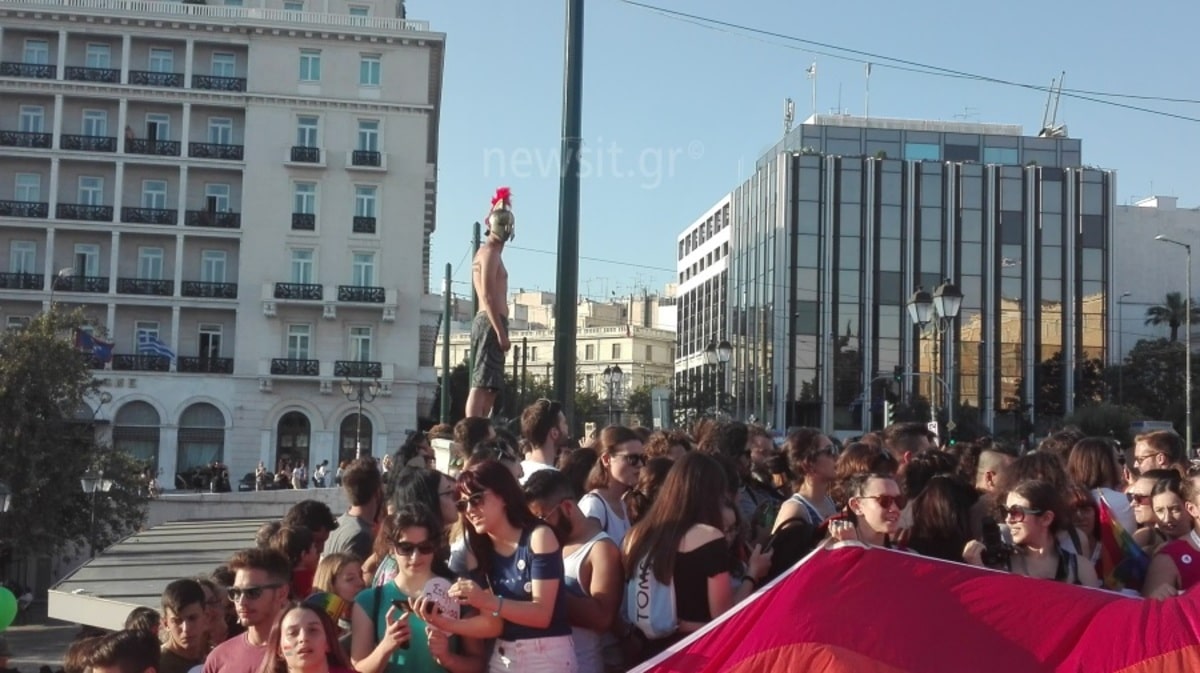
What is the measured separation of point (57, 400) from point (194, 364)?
1884cm

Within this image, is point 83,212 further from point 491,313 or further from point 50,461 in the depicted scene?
point 491,313

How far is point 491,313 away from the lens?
13.8m

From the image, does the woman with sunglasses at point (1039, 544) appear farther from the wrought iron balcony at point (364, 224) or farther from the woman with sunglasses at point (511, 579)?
the wrought iron balcony at point (364, 224)

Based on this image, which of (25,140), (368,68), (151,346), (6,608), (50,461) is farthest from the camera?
(368,68)

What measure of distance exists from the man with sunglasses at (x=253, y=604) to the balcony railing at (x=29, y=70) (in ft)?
187

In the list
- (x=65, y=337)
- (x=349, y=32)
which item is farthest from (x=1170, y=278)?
(x=65, y=337)

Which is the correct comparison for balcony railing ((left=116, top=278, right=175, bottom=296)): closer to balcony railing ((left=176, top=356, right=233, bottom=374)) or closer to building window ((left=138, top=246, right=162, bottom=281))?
building window ((left=138, top=246, right=162, bottom=281))

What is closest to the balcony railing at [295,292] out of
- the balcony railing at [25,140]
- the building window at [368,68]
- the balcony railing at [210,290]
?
the balcony railing at [210,290]

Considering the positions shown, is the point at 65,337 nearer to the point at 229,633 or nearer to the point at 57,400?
the point at 57,400

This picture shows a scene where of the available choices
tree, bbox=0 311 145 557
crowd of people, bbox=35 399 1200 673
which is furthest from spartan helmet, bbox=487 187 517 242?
tree, bbox=0 311 145 557

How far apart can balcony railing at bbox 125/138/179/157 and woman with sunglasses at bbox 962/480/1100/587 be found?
56.5 m

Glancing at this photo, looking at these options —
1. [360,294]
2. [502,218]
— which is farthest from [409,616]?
[360,294]

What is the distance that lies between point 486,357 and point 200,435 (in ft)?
151

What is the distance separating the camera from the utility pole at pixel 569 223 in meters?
14.4
